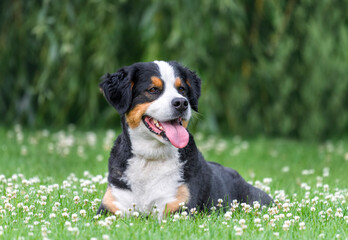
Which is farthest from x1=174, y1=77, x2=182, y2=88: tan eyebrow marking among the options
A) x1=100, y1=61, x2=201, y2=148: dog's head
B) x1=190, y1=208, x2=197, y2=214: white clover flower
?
x1=190, y1=208, x2=197, y2=214: white clover flower

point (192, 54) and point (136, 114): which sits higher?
point (192, 54)

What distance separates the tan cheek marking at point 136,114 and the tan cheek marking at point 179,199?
2.16 ft

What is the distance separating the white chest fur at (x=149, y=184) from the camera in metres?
5.08

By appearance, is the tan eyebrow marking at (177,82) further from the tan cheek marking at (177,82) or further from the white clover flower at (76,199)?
the white clover flower at (76,199)

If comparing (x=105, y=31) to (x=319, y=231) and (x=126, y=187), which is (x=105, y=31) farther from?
(x=319, y=231)

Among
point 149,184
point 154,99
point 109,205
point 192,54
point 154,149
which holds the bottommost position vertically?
point 109,205

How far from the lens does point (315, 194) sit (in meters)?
6.58

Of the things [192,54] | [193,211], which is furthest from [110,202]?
[192,54]

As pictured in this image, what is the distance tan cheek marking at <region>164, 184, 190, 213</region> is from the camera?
16.4ft

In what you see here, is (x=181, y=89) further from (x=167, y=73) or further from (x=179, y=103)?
(x=179, y=103)

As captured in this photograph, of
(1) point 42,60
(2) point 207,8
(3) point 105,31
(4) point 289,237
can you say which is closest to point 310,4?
(2) point 207,8

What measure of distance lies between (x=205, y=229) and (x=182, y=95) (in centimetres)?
129

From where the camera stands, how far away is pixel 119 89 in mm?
5273

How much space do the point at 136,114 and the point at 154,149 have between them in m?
0.34
